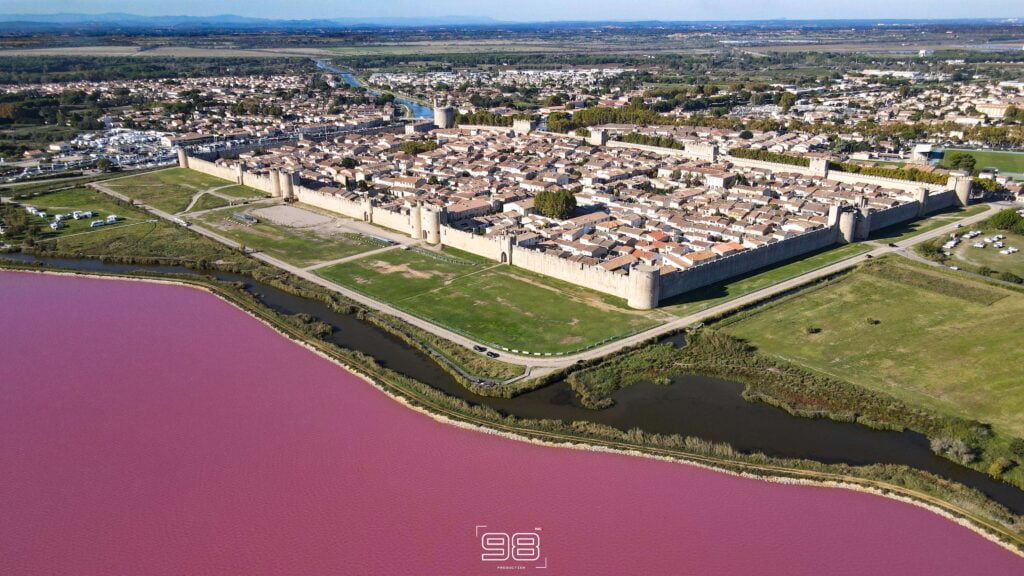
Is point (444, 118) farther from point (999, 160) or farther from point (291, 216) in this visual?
point (999, 160)

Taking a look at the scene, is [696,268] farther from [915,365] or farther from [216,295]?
[216,295]

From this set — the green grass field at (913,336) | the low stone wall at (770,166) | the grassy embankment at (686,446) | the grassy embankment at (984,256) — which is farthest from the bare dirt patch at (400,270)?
the low stone wall at (770,166)

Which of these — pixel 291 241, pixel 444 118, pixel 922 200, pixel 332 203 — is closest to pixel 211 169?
pixel 332 203

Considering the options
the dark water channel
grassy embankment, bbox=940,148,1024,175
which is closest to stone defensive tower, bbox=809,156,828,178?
grassy embankment, bbox=940,148,1024,175

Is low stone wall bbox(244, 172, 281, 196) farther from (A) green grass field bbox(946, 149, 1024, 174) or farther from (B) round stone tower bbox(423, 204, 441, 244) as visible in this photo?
(A) green grass field bbox(946, 149, 1024, 174)

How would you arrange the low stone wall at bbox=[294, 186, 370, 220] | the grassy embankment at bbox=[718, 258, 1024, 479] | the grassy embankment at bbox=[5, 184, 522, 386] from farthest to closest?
1. the low stone wall at bbox=[294, 186, 370, 220]
2. the grassy embankment at bbox=[5, 184, 522, 386]
3. the grassy embankment at bbox=[718, 258, 1024, 479]
